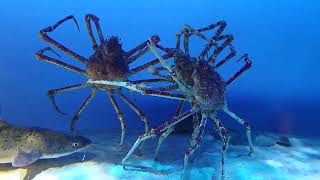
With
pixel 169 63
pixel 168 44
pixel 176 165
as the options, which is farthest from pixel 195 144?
pixel 168 44

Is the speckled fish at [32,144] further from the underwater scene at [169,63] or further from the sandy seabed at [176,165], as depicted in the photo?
the underwater scene at [169,63]

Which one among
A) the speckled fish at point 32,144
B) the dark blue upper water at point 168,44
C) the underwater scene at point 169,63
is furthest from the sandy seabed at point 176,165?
the dark blue upper water at point 168,44

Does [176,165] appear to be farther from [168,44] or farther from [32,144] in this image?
[168,44]

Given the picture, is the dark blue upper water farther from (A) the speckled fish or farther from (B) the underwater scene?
(A) the speckled fish

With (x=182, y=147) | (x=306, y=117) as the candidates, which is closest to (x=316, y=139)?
(x=306, y=117)

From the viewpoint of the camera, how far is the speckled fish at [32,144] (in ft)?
12.2

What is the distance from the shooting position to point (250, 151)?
4145 mm

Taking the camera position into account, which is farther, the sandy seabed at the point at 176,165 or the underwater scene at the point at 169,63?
the underwater scene at the point at 169,63

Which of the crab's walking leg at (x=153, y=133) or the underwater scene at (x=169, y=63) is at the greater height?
the underwater scene at (x=169, y=63)

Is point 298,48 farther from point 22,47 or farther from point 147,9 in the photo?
point 22,47

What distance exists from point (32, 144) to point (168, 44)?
9.81 feet

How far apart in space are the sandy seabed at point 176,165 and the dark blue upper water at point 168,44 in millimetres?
1461

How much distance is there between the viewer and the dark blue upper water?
5809 mm

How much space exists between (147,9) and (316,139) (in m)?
3.03
